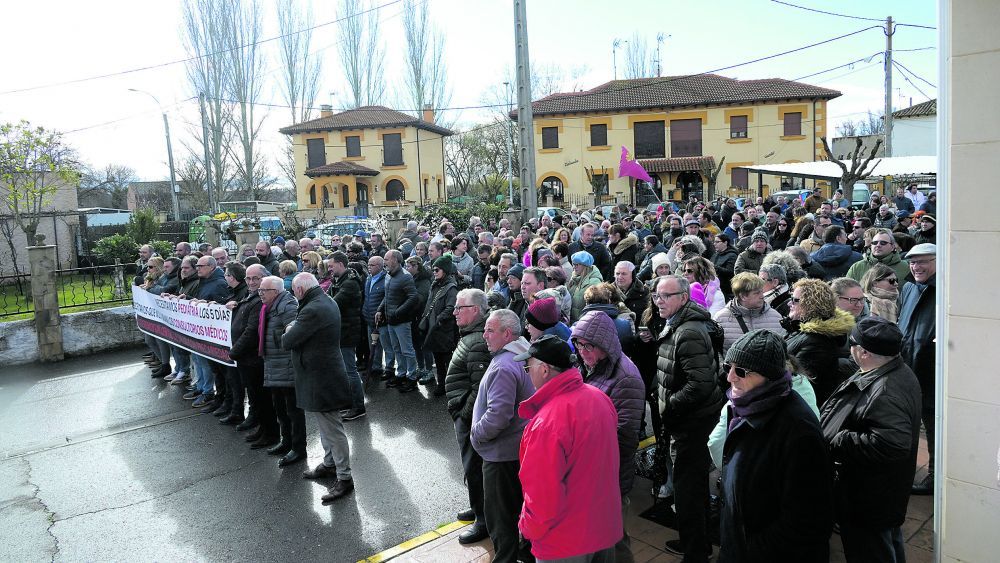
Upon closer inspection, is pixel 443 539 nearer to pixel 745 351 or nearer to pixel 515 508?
pixel 515 508

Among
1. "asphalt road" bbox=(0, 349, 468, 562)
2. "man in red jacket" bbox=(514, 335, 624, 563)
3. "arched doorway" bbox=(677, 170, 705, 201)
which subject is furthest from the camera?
"arched doorway" bbox=(677, 170, 705, 201)

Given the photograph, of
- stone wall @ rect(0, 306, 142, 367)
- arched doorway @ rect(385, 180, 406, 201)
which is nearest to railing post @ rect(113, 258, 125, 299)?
stone wall @ rect(0, 306, 142, 367)

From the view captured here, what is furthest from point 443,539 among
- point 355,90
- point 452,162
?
point 452,162

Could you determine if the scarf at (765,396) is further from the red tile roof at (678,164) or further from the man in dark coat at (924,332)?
the red tile roof at (678,164)

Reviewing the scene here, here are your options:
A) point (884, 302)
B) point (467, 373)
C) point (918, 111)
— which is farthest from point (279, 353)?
point (918, 111)

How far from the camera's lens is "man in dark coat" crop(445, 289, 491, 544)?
471 centimetres

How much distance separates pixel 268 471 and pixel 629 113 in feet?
140

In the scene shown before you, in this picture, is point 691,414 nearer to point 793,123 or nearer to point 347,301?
point 347,301

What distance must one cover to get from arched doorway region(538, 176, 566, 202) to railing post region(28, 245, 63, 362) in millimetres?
35298

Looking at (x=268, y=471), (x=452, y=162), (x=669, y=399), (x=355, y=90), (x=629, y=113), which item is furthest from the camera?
(x=452, y=162)

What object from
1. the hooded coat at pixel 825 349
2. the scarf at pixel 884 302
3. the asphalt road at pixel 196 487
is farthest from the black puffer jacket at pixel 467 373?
the scarf at pixel 884 302

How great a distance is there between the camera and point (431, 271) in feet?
31.5

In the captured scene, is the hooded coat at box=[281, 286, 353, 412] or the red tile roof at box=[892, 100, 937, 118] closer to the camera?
the hooded coat at box=[281, 286, 353, 412]

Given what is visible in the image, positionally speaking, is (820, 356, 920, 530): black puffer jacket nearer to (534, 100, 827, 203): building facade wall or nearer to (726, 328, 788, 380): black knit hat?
(726, 328, 788, 380): black knit hat
